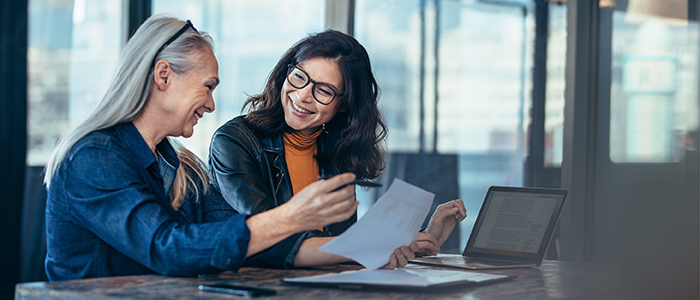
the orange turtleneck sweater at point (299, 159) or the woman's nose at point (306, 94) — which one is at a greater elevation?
the woman's nose at point (306, 94)

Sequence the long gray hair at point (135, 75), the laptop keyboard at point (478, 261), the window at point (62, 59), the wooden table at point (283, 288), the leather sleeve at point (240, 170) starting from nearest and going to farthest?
1. the wooden table at point (283, 288)
2. the long gray hair at point (135, 75)
3. the leather sleeve at point (240, 170)
4. the laptop keyboard at point (478, 261)
5. the window at point (62, 59)

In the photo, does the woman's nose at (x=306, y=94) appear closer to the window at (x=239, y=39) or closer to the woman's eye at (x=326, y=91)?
the woman's eye at (x=326, y=91)

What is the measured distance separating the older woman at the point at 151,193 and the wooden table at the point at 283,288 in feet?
0.18

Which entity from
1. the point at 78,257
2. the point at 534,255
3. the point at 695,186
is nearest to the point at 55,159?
the point at 78,257

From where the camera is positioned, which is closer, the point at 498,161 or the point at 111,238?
the point at 111,238

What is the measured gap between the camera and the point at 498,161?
331 centimetres

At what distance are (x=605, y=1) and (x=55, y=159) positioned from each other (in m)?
2.51

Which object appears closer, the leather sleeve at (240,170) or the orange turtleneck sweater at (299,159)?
the leather sleeve at (240,170)

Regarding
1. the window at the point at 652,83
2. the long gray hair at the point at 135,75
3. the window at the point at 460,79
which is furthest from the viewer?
the window at the point at 460,79

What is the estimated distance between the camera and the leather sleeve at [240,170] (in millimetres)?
1515

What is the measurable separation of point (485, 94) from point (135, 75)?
2.45 metres

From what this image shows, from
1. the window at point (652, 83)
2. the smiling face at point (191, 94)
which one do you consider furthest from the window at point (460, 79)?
the smiling face at point (191, 94)

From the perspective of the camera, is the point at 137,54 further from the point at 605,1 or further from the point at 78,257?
the point at 605,1

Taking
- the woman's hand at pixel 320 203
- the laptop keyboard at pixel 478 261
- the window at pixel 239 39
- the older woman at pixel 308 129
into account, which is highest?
the window at pixel 239 39
